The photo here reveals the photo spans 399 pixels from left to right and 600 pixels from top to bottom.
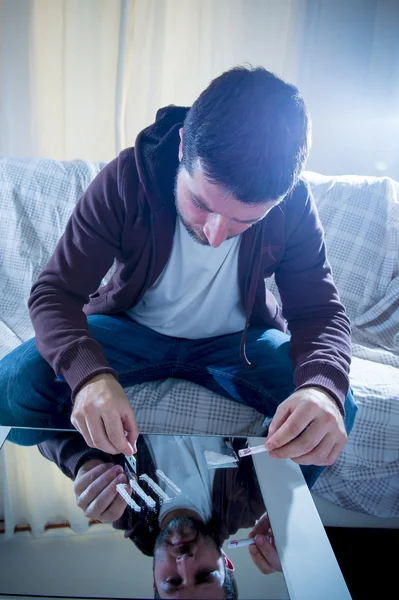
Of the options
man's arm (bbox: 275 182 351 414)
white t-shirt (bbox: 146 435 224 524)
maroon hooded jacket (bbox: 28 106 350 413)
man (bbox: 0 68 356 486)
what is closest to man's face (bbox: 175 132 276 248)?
man (bbox: 0 68 356 486)

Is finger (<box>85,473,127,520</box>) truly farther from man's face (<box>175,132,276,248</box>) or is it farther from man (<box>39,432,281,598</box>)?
man's face (<box>175,132,276,248</box>)

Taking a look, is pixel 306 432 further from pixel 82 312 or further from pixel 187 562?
pixel 82 312

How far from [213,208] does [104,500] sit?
1.62 ft

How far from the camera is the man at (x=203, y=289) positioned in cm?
81

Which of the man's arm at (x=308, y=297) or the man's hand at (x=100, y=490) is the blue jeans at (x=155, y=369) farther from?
the man's hand at (x=100, y=490)

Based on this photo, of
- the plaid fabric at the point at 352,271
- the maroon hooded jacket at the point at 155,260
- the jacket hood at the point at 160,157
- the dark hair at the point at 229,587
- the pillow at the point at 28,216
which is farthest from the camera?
the pillow at the point at 28,216

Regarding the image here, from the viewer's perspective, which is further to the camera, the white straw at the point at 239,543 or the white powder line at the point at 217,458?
the white powder line at the point at 217,458

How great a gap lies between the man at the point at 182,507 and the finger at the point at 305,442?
0.07m

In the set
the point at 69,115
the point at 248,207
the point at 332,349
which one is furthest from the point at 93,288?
the point at 69,115

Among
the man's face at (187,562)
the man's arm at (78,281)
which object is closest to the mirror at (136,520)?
the man's face at (187,562)

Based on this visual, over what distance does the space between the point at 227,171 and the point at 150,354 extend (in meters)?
0.51

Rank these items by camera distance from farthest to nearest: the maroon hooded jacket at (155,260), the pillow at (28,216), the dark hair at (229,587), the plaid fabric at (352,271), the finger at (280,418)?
the pillow at (28,216) → the plaid fabric at (352,271) → the maroon hooded jacket at (155,260) → the finger at (280,418) → the dark hair at (229,587)

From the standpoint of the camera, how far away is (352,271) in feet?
5.18

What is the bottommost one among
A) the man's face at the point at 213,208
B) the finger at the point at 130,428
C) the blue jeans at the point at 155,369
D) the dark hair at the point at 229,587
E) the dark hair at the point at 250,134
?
the blue jeans at the point at 155,369
